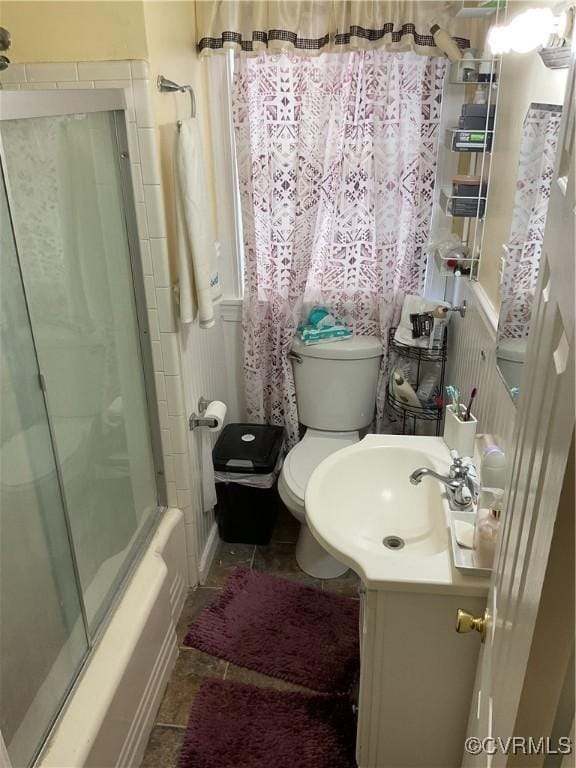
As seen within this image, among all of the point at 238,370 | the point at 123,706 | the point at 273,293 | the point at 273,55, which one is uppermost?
the point at 273,55

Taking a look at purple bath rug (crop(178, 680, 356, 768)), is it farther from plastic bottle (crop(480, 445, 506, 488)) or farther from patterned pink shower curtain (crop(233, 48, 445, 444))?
patterned pink shower curtain (crop(233, 48, 445, 444))

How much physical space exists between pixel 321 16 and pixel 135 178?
92cm

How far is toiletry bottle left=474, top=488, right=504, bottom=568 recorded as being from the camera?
1.28 m

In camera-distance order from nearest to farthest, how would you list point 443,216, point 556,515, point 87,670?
point 556,515 → point 87,670 → point 443,216

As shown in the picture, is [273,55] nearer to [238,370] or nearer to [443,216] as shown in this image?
[443,216]

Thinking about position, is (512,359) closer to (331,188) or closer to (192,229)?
(192,229)

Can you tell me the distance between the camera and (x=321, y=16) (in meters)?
2.09

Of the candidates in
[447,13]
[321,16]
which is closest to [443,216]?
[447,13]

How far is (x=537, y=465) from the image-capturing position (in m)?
0.67

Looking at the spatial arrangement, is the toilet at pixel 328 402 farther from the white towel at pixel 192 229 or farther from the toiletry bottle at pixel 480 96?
the toiletry bottle at pixel 480 96

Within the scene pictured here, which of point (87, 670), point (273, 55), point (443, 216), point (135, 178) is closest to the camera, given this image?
point (87, 670)

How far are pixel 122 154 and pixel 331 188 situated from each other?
0.87m

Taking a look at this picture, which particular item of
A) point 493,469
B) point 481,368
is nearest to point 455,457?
point 493,469
